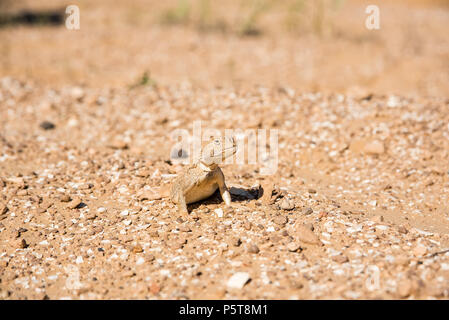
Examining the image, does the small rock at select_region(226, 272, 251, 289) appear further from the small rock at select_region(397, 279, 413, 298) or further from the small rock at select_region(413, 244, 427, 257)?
the small rock at select_region(413, 244, 427, 257)

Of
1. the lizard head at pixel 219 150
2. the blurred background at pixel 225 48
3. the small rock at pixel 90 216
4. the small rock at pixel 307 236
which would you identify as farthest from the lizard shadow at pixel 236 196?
the blurred background at pixel 225 48

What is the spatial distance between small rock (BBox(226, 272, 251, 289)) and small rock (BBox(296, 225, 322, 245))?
0.58 m

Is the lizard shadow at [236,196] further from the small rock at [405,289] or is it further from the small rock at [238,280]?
the small rock at [405,289]

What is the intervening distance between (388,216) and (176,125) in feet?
9.76

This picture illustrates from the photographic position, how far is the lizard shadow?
4.03m

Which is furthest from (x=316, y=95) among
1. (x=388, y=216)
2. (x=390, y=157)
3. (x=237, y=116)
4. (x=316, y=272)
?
(x=316, y=272)

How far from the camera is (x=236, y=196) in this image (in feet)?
13.5

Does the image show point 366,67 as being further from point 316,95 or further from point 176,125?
point 176,125

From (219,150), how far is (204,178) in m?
0.31

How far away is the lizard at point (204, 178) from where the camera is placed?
3557 mm

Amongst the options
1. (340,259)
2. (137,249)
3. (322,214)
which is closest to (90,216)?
(137,249)

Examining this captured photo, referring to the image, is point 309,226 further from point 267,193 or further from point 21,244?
point 21,244
